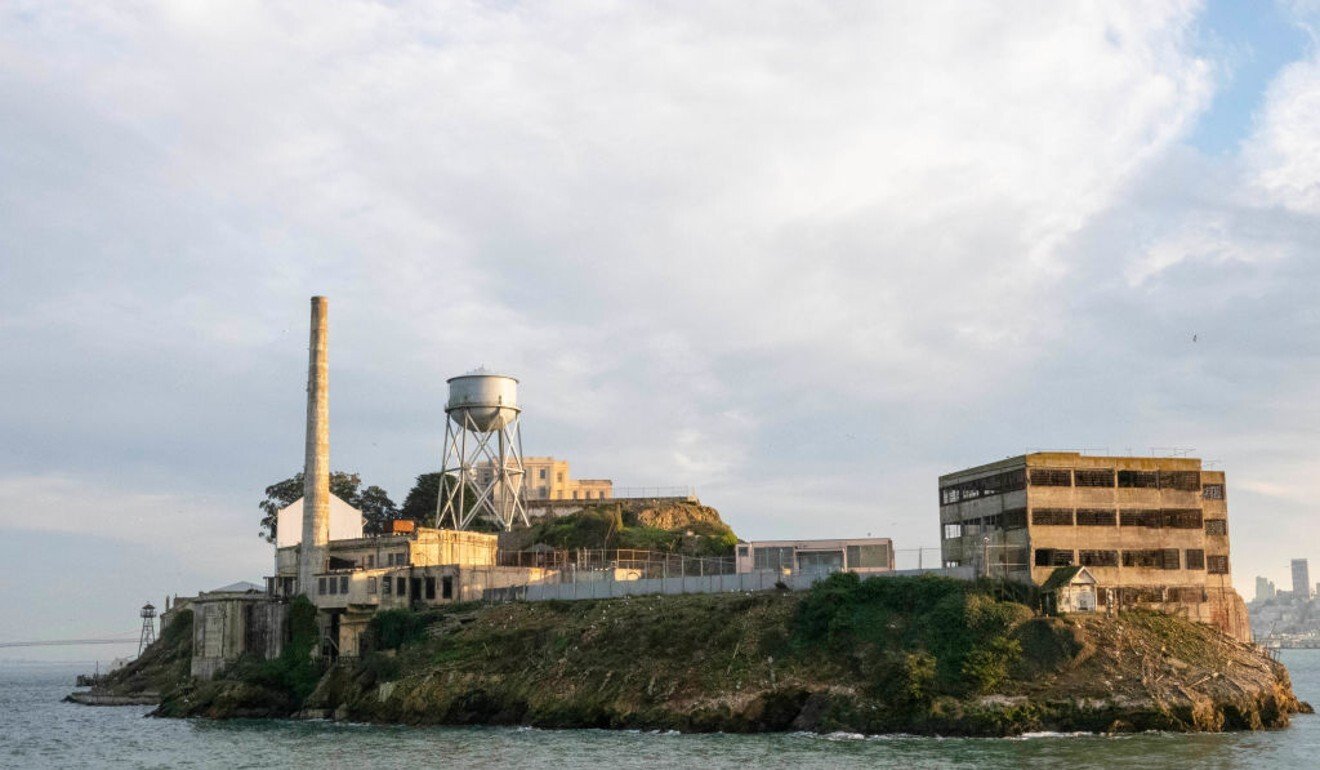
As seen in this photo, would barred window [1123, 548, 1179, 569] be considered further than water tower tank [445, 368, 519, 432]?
No

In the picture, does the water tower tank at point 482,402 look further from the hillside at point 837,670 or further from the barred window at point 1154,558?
the barred window at point 1154,558

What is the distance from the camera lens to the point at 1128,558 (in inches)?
3196

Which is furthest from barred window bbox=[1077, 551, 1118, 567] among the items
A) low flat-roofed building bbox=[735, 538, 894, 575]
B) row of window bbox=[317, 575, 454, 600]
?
row of window bbox=[317, 575, 454, 600]

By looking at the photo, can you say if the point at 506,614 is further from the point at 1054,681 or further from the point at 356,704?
the point at 1054,681

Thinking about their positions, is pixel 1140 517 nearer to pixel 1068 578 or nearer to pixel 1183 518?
pixel 1183 518

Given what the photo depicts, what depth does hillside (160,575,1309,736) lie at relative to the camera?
214 ft

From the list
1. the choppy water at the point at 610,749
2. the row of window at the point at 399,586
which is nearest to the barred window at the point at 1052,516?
the choppy water at the point at 610,749

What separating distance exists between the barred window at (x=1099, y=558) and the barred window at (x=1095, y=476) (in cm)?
436

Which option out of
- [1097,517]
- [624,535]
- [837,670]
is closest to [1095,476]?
[1097,517]

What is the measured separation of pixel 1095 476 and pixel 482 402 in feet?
184

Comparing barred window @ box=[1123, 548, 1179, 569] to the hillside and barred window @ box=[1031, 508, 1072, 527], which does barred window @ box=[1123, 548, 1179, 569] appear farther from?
the hillside

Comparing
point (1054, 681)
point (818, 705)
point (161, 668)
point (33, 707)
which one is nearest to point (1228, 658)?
point (1054, 681)

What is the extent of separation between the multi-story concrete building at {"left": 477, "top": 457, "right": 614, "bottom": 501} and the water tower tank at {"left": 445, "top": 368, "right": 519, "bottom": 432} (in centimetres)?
6057

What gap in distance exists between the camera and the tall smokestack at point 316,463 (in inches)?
3703
